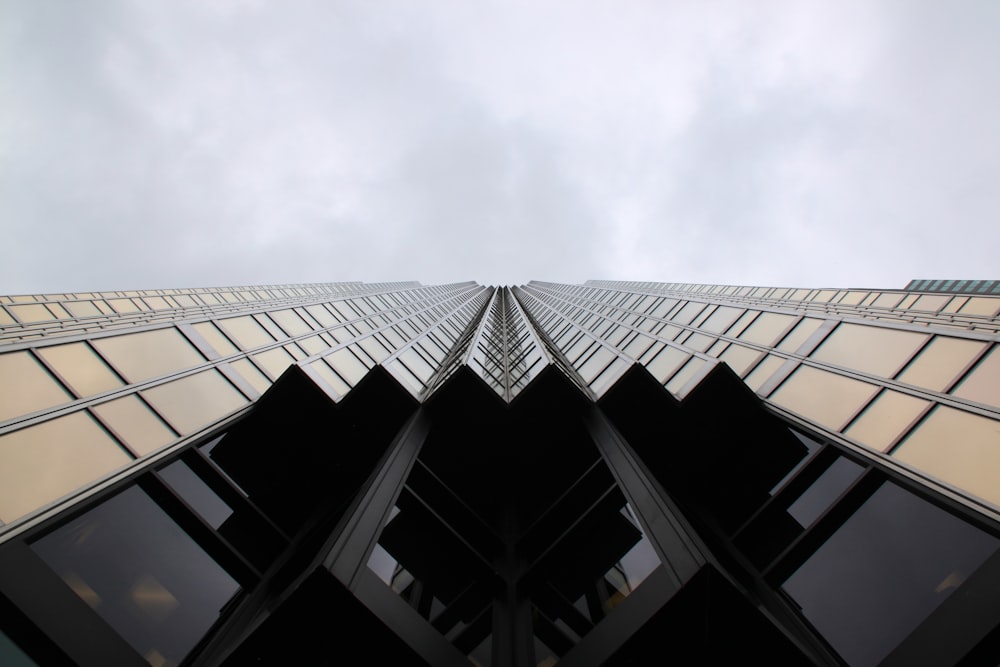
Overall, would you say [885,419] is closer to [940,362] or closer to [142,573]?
[940,362]

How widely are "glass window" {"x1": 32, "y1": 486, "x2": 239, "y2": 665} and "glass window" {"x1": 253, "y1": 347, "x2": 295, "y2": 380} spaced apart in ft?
24.2

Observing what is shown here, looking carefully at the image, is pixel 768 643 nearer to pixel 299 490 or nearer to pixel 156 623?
pixel 156 623

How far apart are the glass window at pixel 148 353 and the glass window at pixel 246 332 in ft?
7.59

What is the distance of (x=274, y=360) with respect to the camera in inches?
690

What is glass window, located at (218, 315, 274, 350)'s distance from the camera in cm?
1715

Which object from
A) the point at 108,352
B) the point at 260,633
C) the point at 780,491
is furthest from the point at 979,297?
the point at 108,352

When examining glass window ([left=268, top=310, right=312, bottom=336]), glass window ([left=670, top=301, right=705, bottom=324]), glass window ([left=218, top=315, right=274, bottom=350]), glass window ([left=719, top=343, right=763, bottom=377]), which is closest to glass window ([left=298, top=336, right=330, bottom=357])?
glass window ([left=268, top=310, right=312, bottom=336])

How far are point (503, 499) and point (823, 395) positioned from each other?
327 inches

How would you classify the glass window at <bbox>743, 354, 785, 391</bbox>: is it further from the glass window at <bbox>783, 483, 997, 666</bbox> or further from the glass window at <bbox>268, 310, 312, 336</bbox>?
the glass window at <bbox>268, 310, 312, 336</bbox>

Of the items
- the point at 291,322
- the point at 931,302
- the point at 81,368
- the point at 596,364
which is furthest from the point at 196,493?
the point at 931,302

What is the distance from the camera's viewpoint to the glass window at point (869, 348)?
38.4 ft

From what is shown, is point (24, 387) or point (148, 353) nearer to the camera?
point (24, 387)

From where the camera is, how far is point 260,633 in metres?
6.68

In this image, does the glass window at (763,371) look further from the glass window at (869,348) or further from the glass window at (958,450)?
the glass window at (958,450)
